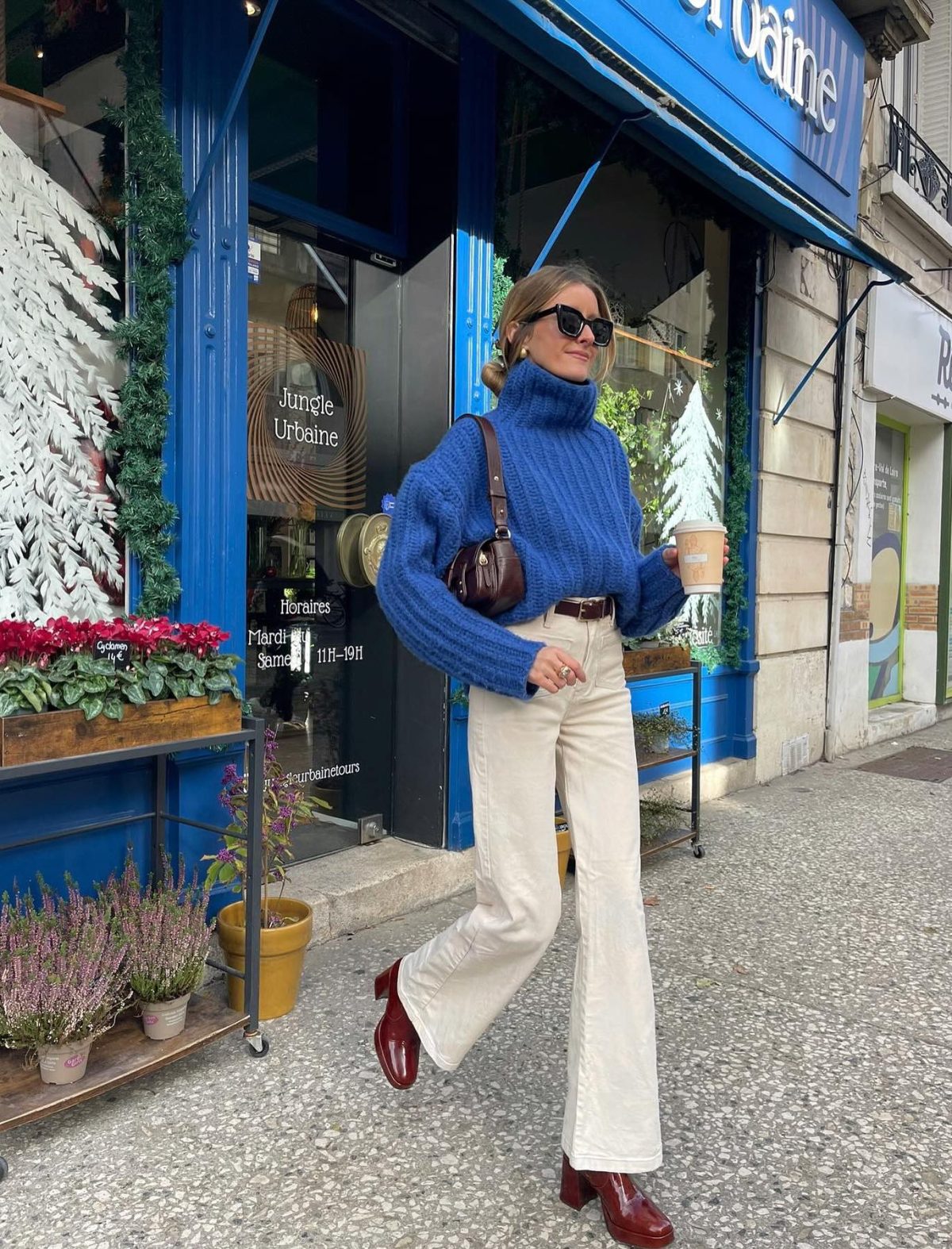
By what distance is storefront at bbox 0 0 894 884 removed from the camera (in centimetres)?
320

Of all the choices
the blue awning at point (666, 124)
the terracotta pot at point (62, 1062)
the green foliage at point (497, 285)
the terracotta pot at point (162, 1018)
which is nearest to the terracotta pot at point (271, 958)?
the terracotta pot at point (162, 1018)

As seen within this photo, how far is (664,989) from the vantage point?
3238 mm

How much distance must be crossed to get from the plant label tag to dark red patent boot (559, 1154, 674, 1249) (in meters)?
1.66

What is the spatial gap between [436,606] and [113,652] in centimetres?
107

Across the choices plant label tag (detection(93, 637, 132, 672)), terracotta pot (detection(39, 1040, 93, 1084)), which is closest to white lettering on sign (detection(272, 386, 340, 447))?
plant label tag (detection(93, 637, 132, 672))

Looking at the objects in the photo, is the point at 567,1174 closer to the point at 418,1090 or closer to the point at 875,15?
the point at 418,1090

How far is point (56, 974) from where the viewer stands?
232cm

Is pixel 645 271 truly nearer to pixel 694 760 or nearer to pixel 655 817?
pixel 694 760

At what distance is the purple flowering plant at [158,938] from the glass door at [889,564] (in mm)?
7960

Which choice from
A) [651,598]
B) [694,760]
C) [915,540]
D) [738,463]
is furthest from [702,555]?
[915,540]

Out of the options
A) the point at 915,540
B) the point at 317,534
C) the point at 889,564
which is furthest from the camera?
the point at 915,540

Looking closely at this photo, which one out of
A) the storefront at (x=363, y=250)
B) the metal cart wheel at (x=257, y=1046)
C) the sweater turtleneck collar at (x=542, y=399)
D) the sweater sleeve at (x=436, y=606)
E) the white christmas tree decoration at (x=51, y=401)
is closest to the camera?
the sweater sleeve at (x=436, y=606)

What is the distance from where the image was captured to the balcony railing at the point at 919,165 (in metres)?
8.33

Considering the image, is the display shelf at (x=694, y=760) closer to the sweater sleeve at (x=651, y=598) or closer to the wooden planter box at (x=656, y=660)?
the wooden planter box at (x=656, y=660)
